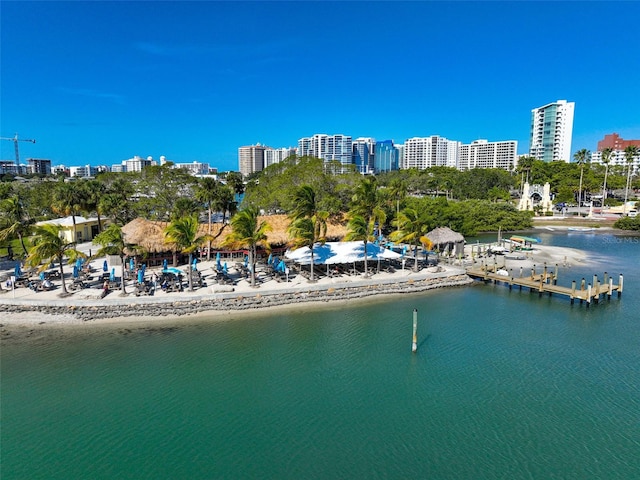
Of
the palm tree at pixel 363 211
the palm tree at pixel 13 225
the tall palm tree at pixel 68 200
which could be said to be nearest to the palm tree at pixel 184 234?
the palm tree at pixel 363 211

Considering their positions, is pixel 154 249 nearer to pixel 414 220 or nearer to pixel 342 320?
pixel 342 320

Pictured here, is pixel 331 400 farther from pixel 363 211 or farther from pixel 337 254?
pixel 363 211

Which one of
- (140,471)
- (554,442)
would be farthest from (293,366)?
(554,442)

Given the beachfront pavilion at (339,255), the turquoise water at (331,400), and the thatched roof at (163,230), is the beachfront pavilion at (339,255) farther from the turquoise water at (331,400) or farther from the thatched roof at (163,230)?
the turquoise water at (331,400)

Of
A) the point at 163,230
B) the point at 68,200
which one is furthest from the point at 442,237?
the point at 68,200

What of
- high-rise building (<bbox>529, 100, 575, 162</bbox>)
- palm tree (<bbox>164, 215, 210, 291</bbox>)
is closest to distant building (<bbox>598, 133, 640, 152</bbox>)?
high-rise building (<bbox>529, 100, 575, 162</bbox>)

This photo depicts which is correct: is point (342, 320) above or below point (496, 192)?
below
